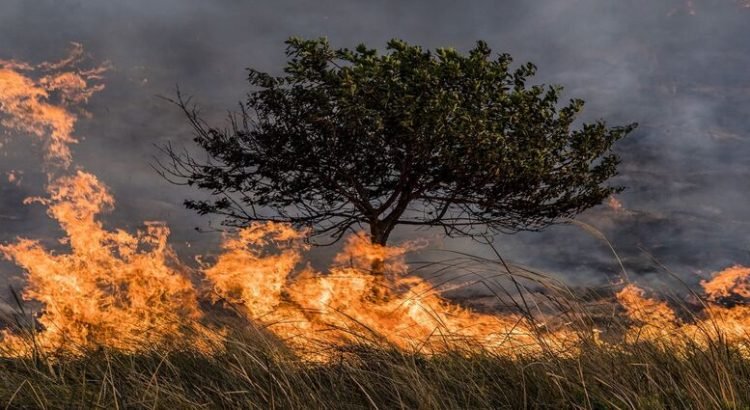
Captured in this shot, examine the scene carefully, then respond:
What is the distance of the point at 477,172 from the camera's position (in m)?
16.2

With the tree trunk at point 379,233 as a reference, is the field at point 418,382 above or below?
below

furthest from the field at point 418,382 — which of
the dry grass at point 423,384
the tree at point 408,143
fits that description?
the tree at point 408,143

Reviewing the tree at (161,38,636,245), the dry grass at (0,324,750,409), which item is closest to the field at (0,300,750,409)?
the dry grass at (0,324,750,409)

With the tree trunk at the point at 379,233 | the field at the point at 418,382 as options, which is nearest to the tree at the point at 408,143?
the tree trunk at the point at 379,233

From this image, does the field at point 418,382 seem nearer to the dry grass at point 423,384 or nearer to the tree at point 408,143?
the dry grass at point 423,384

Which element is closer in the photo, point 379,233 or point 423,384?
point 423,384

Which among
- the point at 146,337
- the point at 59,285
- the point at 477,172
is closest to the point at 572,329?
the point at 146,337

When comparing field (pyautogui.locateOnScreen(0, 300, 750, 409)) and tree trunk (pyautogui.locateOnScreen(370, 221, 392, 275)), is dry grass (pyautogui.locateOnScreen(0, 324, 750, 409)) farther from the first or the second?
tree trunk (pyautogui.locateOnScreen(370, 221, 392, 275))

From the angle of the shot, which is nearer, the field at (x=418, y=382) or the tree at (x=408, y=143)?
the field at (x=418, y=382)

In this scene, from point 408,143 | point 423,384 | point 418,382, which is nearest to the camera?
point 418,382

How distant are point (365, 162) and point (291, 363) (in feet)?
39.9

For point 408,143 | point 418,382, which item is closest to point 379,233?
point 408,143

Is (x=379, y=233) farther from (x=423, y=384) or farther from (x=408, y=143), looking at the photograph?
(x=423, y=384)

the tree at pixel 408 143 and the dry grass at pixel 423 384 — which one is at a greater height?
the tree at pixel 408 143
